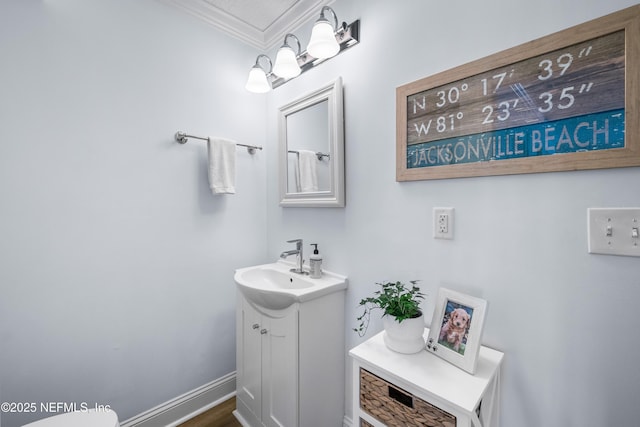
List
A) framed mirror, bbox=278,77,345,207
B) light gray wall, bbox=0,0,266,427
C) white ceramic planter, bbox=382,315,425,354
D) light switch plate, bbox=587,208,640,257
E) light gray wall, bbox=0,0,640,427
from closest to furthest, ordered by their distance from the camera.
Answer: light switch plate, bbox=587,208,640,257 < light gray wall, bbox=0,0,640,427 < white ceramic planter, bbox=382,315,425,354 < light gray wall, bbox=0,0,266,427 < framed mirror, bbox=278,77,345,207

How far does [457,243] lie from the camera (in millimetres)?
1032

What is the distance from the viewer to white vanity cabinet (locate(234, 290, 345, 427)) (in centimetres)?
123

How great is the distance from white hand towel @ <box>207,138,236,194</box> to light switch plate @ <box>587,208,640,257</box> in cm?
163

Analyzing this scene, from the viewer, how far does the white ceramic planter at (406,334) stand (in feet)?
3.10

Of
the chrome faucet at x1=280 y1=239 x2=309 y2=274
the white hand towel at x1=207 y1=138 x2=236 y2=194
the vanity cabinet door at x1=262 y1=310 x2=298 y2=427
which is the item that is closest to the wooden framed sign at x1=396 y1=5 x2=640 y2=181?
the chrome faucet at x1=280 y1=239 x2=309 y2=274

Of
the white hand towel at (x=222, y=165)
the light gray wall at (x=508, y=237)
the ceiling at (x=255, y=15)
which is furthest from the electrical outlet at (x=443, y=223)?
the ceiling at (x=255, y=15)

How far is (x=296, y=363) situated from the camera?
1218 mm

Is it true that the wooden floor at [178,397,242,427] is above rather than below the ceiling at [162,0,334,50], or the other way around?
below

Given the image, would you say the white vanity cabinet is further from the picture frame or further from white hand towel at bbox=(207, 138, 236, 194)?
white hand towel at bbox=(207, 138, 236, 194)

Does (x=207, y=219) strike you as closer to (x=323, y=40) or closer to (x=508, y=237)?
(x=323, y=40)

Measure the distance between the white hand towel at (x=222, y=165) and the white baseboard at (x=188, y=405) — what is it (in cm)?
125

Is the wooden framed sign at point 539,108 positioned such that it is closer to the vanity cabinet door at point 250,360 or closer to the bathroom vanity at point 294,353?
the bathroom vanity at point 294,353

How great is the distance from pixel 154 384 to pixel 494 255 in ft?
6.05

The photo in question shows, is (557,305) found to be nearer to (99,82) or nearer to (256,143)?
(256,143)
